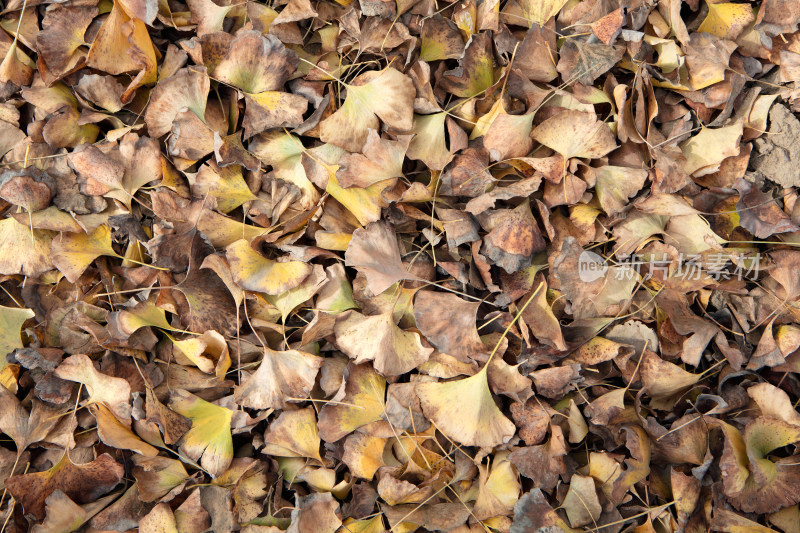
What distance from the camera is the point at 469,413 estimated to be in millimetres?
654

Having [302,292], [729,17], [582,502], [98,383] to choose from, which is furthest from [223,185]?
[729,17]

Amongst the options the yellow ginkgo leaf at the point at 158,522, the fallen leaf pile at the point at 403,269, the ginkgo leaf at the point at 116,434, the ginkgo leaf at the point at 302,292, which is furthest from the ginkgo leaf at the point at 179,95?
the yellow ginkgo leaf at the point at 158,522

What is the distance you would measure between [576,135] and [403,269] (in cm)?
25

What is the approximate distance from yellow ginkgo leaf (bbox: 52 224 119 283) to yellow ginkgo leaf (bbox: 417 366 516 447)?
412 millimetres

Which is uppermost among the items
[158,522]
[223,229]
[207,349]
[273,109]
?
[273,109]

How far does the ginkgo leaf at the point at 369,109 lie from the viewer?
2.32 feet

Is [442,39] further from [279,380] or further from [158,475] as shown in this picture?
[158,475]

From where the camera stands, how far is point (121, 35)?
72 cm

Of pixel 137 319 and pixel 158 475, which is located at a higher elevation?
pixel 137 319

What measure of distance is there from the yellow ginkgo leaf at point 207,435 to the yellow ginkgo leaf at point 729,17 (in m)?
0.74

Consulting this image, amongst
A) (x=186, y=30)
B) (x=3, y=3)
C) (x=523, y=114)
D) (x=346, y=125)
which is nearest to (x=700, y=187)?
(x=523, y=114)

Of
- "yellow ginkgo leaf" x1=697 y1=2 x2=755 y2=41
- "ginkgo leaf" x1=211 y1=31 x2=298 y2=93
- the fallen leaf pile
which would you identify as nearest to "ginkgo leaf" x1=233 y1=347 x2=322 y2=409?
the fallen leaf pile

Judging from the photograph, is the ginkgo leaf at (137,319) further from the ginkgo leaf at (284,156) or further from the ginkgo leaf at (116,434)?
the ginkgo leaf at (284,156)

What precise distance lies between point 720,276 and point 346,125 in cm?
47
